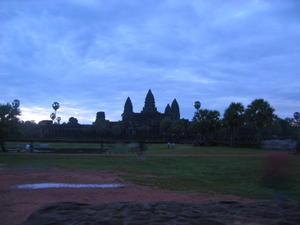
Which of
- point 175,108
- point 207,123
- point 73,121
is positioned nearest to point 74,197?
point 207,123

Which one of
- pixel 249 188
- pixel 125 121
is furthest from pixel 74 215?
pixel 125 121

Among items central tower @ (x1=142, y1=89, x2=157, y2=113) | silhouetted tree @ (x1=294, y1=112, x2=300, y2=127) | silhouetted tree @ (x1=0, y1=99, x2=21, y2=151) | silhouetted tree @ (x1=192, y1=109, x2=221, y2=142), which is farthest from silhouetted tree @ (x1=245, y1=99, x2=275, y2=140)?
central tower @ (x1=142, y1=89, x2=157, y2=113)

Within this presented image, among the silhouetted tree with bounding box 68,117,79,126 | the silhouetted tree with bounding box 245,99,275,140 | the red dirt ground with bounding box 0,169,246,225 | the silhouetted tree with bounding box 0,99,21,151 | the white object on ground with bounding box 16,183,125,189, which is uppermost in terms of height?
the silhouetted tree with bounding box 68,117,79,126

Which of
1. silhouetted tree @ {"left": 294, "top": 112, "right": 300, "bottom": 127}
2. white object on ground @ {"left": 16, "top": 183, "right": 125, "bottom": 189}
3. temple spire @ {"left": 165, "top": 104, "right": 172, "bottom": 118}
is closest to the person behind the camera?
white object on ground @ {"left": 16, "top": 183, "right": 125, "bottom": 189}

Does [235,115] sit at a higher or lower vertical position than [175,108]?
lower

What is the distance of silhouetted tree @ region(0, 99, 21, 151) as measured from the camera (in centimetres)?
5212

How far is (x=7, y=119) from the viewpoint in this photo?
52.9 m

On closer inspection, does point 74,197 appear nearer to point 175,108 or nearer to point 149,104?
point 149,104

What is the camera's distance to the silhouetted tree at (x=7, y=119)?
52.1 meters

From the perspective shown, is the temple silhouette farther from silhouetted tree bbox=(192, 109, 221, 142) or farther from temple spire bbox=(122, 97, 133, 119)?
silhouetted tree bbox=(192, 109, 221, 142)

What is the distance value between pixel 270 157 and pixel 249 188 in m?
8.72

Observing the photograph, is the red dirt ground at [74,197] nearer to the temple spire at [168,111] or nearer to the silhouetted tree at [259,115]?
the silhouetted tree at [259,115]

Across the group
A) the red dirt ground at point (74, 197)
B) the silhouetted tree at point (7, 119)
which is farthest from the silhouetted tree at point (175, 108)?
the red dirt ground at point (74, 197)

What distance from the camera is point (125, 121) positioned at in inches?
5551
